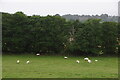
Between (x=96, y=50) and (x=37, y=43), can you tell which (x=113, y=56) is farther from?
(x=37, y=43)

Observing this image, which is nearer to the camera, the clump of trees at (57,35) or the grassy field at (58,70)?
the grassy field at (58,70)

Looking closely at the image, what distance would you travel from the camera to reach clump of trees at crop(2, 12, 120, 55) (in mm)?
27703

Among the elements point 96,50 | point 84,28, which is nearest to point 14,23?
point 84,28

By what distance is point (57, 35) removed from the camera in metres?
28.4

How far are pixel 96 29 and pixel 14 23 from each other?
10.2 meters

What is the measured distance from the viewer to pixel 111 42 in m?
28.0

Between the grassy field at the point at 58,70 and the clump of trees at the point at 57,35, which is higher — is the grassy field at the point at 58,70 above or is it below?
below

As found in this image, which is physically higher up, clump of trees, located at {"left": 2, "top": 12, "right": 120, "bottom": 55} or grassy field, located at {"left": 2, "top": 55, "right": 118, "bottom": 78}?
clump of trees, located at {"left": 2, "top": 12, "right": 120, "bottom": 55}

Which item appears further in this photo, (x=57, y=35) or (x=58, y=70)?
(x=57, y=35)

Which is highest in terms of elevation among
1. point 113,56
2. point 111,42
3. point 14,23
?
point 14,23

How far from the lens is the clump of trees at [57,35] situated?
2770 cm

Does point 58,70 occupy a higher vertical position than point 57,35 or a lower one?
lower

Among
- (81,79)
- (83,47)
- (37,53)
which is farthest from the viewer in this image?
(37,53)

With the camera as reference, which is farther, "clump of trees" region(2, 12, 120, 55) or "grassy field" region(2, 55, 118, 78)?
"clump of trees" region(2, 12, 120, 55)
